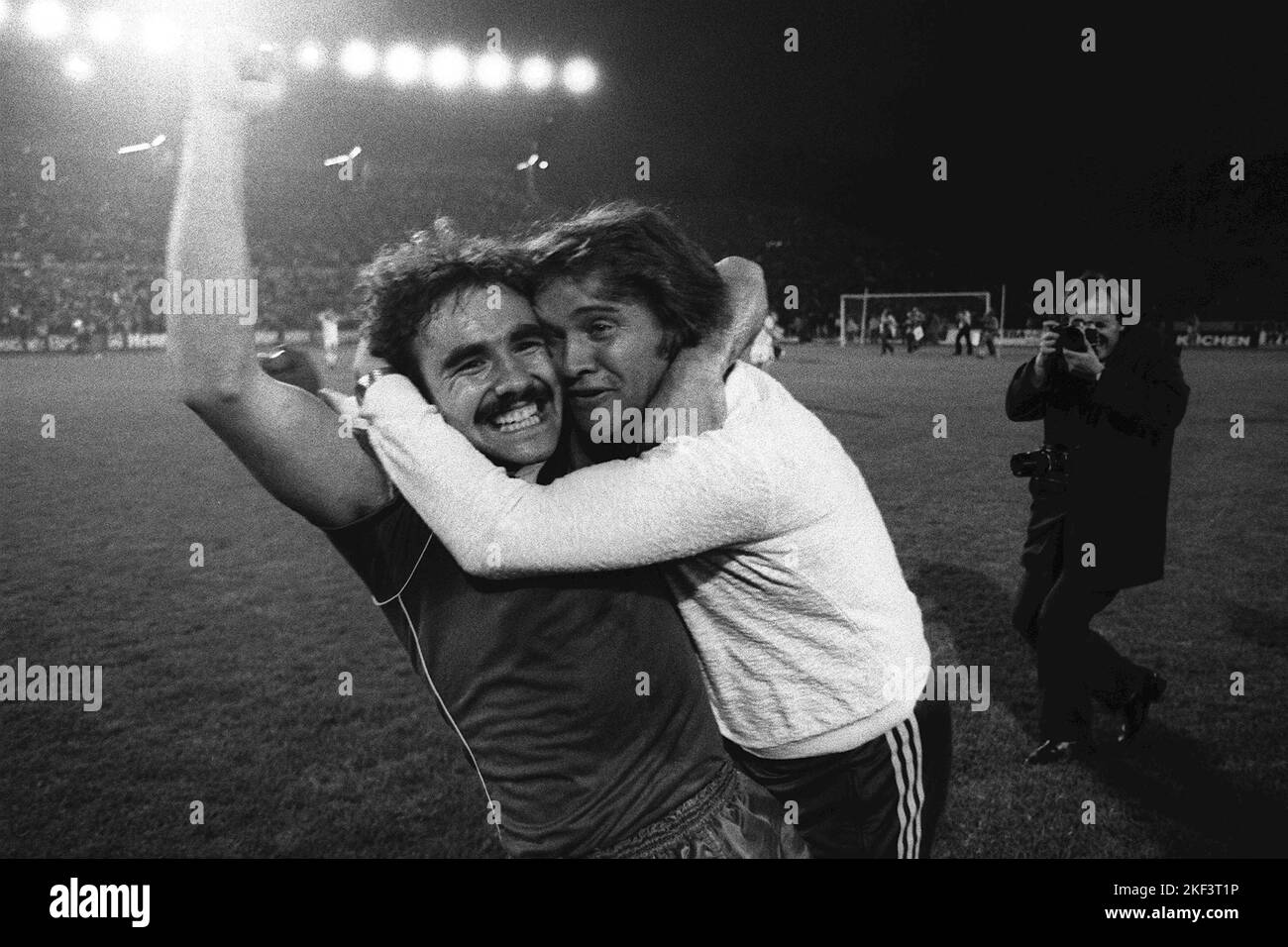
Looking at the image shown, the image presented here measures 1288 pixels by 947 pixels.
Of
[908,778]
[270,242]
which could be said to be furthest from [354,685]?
[270,242]

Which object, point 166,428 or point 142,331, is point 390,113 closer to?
point 142,331

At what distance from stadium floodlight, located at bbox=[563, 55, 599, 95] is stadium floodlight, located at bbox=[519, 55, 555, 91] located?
24.4 inches

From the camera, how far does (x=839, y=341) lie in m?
41.5

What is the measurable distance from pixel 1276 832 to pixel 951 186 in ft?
142

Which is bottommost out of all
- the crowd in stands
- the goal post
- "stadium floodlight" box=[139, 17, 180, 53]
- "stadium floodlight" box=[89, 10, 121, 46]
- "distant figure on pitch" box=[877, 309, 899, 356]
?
"distant figure on pitch" box=[877, 309, 899, 356]

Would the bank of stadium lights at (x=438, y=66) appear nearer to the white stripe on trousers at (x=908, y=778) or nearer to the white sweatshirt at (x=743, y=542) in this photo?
the white sweatshirt at (x=743, y=542)

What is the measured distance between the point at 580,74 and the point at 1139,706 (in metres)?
37.7

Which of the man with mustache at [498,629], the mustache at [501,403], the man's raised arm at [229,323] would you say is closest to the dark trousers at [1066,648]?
the man with mustache at [498,629]

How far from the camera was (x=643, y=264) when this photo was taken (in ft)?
6.98

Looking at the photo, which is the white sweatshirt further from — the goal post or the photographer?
the goal post

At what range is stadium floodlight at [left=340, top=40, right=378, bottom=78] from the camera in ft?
121

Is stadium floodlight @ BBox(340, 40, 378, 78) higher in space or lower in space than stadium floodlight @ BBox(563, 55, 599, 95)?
higher

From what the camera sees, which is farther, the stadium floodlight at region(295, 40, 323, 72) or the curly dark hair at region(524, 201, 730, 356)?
the stadium floodlight at region(295, 40, 323, 72)

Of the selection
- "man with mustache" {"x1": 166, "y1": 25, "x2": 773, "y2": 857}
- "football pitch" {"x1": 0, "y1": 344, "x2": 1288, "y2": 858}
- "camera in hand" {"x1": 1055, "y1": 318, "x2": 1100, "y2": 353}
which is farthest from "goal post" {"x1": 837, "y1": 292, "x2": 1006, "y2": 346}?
"man with mustache" {"x1": 166, "y1": 25, "x2": 773, "y2": 857}
